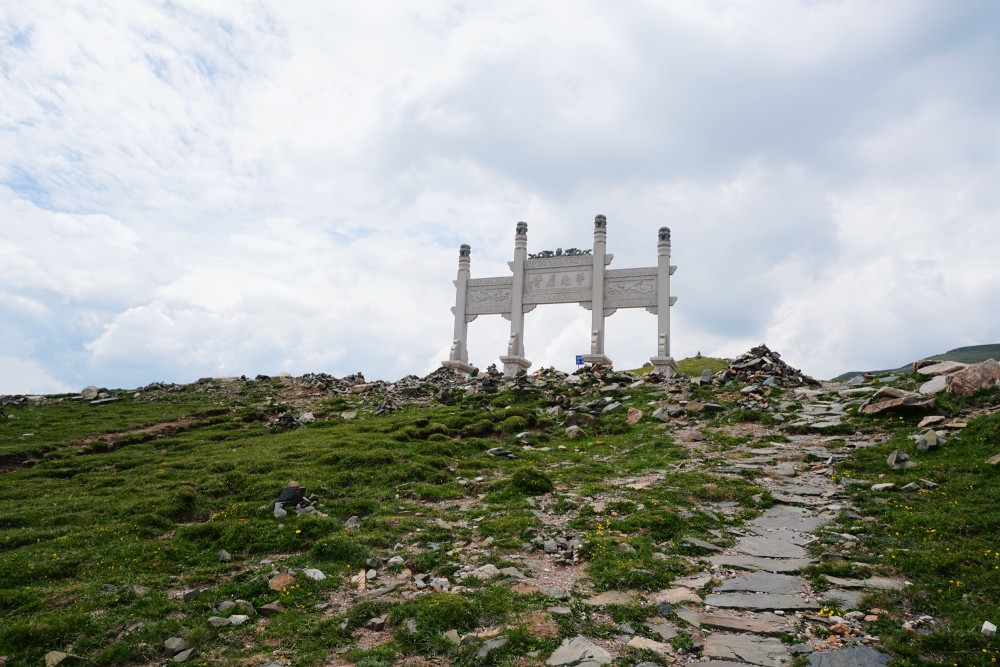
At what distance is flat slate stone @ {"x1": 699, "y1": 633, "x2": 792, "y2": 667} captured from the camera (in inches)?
290

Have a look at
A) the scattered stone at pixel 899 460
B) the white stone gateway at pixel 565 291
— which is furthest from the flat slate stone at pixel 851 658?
the white stone gateway at pixel 565 291

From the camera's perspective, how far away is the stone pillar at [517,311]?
3975 cm

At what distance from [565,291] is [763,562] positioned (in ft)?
100

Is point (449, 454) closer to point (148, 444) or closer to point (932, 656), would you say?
point (148, 444)

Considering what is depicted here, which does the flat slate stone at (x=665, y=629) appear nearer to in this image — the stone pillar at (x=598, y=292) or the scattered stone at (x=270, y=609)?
the scattered stone at (x=270, y=609)

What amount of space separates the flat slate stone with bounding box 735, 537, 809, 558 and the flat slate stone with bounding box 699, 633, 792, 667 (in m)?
2.85

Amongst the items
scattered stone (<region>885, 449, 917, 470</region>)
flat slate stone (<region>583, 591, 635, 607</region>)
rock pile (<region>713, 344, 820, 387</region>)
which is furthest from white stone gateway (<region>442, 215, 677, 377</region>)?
flat slate stone (<region>583, 591, 635, 607</region>)

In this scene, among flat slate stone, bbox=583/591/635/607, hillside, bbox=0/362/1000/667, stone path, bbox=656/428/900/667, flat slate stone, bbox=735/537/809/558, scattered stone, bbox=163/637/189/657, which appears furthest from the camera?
flat slate stone, bbox=735/537/809/558

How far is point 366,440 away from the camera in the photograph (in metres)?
19.8

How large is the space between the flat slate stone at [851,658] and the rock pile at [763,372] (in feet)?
60.4

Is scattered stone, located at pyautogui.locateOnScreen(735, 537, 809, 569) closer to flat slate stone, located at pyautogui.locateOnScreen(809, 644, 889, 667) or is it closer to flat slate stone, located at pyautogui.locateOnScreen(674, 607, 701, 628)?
flat slate stone, located at pyautogui.locateOnScreen(674, 607, 701, 628)

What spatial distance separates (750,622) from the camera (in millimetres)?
8273

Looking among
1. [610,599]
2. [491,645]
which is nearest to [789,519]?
[610,599]

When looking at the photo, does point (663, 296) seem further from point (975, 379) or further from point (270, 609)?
point (270, 609)
